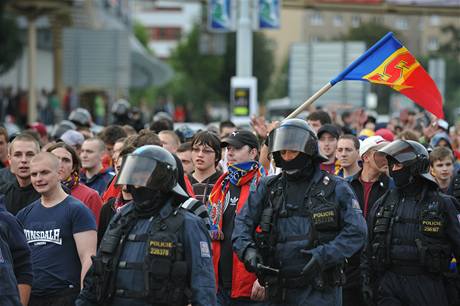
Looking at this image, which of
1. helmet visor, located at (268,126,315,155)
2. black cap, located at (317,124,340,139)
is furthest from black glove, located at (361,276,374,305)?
black cap, located at (317,124,340,139)

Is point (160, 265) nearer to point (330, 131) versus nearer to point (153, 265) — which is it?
point (153, 265)

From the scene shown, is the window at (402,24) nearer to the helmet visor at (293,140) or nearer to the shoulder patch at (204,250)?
the helmet visor at (293,140)

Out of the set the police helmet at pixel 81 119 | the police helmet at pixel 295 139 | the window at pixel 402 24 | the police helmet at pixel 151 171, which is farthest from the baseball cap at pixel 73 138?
the window at pixel 402 24

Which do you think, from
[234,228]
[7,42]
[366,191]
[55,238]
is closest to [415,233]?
[366,191]

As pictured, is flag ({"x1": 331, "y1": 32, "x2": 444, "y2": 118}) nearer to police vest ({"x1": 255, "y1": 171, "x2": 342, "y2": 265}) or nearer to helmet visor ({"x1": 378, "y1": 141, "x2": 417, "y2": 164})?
helmet visor ({"x1": 378, "y1": 141, "x2": 417, "y2": 164})

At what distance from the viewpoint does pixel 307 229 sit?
761cm

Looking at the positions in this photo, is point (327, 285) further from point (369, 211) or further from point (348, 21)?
point (348, 21)

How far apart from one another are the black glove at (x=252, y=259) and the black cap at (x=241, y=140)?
1.71m

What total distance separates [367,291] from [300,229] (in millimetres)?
1656

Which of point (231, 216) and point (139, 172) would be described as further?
point (231, 216)

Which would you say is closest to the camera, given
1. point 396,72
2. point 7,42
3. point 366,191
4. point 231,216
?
point 231,216

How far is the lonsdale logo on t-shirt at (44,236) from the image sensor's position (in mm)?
8359

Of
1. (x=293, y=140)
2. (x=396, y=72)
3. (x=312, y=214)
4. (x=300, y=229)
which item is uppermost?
(x=396, y=72)

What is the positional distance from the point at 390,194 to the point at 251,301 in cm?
139
